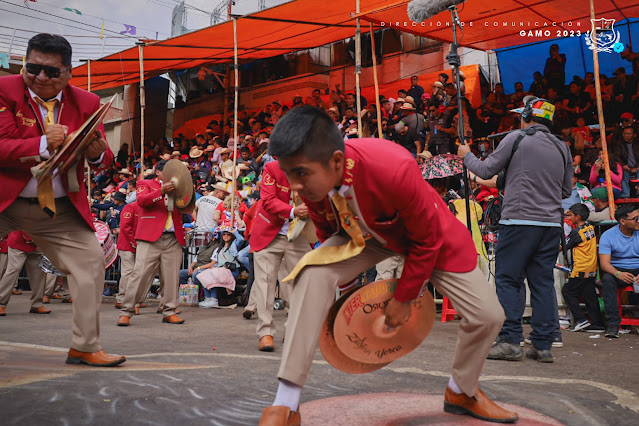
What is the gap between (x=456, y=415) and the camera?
10.3 feet

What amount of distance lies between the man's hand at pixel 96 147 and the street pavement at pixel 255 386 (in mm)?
1454

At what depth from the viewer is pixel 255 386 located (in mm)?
3697

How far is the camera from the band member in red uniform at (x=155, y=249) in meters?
7.99

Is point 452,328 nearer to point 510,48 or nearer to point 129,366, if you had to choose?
point 129,366

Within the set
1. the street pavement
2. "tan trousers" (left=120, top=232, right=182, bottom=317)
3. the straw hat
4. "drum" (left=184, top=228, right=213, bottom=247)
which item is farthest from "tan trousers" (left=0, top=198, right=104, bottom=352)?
the straw hat

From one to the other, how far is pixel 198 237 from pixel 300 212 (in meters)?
6.86

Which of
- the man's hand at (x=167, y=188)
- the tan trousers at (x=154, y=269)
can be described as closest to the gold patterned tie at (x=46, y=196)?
the man's hand at (x=167, y=188)

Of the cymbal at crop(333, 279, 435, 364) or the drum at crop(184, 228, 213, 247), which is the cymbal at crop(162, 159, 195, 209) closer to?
the drum at crop(184, 228, 213, 247)

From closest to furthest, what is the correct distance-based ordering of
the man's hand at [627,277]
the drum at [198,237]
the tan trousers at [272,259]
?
1. the tan trousers at [272,259]
2. the man's hand at [627,277]
3. the drum at [198,237]

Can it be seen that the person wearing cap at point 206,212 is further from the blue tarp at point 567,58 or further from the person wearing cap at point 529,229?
the person wearing cap at point 529,229

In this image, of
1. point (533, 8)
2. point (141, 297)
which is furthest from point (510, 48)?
point (141, 297)

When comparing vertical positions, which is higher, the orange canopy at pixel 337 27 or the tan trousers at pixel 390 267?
the orange canopy at pixel 337 27

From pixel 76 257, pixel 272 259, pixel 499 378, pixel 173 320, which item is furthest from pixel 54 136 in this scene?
pixel 173 320

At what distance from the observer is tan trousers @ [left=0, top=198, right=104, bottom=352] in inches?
163
